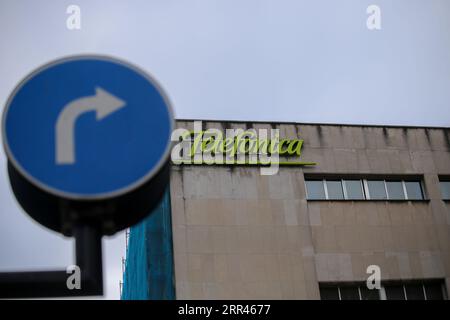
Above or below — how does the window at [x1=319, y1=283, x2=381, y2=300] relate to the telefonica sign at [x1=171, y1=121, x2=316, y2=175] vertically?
below

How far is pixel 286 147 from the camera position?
1972cm

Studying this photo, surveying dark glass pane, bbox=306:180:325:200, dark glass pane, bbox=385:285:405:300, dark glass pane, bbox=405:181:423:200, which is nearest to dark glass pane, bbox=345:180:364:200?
Result: dark glass pane, bbox=306:180:325:200

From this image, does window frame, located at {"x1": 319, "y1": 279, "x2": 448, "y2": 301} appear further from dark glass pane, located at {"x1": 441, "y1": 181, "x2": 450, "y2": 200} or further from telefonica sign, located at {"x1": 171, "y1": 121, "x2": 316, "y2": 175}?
telefonica sign, located at {"x1": 171, "y1": 121, "x2": 316, "y2": 175}

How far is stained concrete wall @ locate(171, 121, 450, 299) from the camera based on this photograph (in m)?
17.8

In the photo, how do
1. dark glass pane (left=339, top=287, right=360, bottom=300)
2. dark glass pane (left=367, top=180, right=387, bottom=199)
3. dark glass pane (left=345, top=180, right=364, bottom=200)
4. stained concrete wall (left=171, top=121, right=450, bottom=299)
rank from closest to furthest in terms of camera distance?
stained concrete wall (left=171, top=121, right=450, bottom=299) < dark glass pane (left=339, top=287, right=360, bottom=300) < dark glass pane (left=345, top=180, right=364, bottom=200) < dark glass pane (left=367, top=180, right=387, bottom=199)

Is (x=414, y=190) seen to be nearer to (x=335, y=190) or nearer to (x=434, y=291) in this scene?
(x=335, y=190)

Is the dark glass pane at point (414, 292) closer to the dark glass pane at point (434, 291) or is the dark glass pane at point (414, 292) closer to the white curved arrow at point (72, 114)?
the dark glass pane at point (434, 291)

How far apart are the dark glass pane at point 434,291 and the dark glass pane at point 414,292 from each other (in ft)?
0.65

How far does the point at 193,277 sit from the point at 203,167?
339 cm

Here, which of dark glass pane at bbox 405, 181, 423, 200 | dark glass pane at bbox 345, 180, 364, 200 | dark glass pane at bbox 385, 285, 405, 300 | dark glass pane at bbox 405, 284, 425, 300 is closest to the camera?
dark glass pane at bbox 385, 285, 405, 300

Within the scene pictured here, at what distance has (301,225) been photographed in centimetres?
1873
